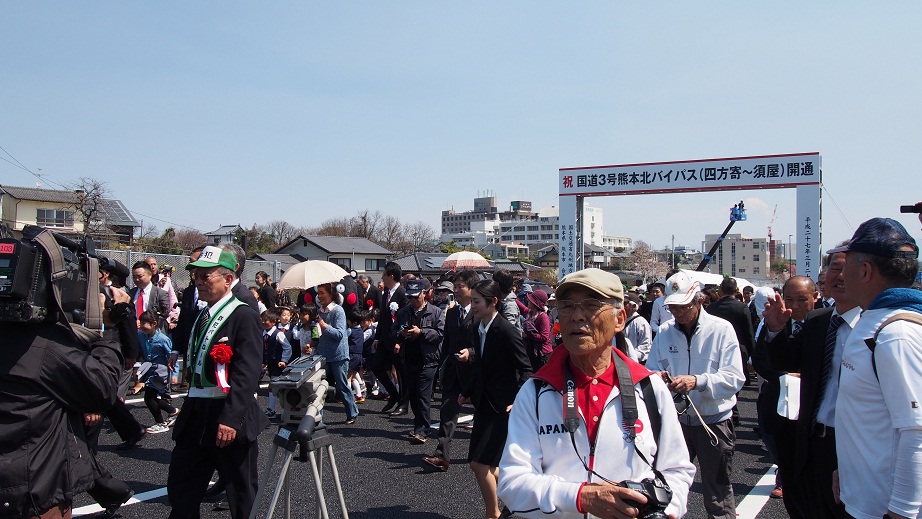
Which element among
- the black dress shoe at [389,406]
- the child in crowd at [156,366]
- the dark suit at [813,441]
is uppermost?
the dark suit at [813,441]

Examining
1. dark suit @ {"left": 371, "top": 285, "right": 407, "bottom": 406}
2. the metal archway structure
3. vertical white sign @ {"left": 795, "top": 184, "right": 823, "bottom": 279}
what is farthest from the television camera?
the metal archway structure

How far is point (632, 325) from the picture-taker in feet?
25.9

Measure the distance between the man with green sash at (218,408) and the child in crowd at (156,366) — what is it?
4.14m

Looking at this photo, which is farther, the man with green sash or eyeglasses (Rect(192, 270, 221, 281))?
eyeglasses (Rect(192, 270, 221, 281))

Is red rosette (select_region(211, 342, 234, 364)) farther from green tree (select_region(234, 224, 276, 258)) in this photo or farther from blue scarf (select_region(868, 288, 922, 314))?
green tree (select_region(234, 224, 276, 258))

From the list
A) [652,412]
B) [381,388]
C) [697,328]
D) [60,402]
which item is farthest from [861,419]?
[381,388]

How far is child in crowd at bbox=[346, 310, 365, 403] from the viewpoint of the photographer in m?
9.46

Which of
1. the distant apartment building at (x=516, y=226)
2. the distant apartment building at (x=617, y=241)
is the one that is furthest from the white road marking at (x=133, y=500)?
the distant apartment building at (x=617, y=241)

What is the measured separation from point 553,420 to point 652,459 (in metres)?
0.35

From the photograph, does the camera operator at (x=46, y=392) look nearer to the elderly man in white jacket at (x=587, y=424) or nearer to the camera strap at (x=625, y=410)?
the elderly man in white jacket at (x=587, y=424)

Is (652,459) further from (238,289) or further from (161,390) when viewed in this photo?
(161,390)

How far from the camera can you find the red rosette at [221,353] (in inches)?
154

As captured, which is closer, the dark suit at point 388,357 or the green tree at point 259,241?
the dark suit at point 388,357

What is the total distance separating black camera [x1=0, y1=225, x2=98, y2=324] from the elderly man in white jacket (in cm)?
214
